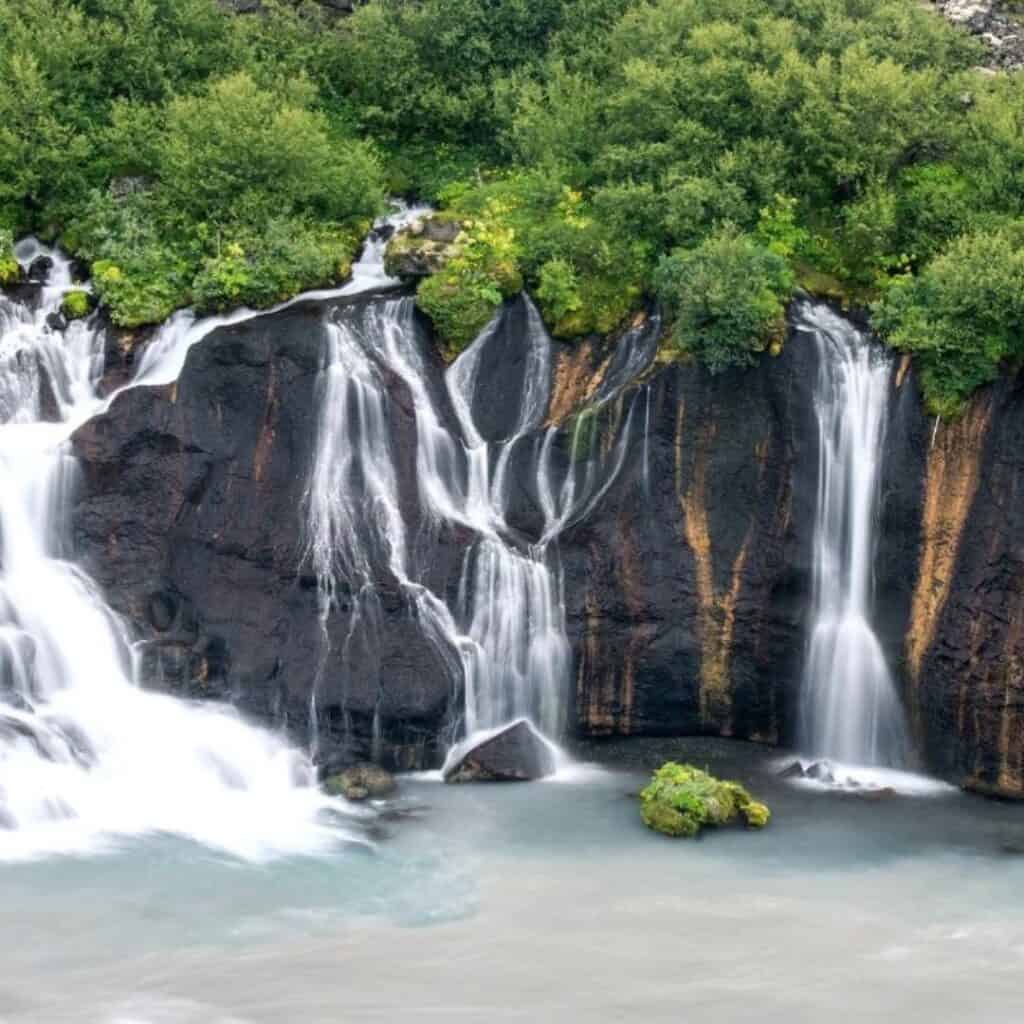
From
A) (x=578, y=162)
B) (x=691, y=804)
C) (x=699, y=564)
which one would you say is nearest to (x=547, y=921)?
(x=691, y=804)

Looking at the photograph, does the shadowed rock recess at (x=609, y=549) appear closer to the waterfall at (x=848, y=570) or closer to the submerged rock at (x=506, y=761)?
the waterfall at (x=848, y=570)

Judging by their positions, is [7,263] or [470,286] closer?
[470,286]

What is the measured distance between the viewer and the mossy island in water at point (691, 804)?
2019cm

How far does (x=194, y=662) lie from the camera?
22125 millimetres

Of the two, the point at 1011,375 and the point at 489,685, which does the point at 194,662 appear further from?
the point at 1011,375

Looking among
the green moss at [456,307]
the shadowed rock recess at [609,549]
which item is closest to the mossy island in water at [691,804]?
the shadowed rock recess at [609,549]

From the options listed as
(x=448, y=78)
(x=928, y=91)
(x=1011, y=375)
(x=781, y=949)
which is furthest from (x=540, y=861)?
(x=448, y=78)

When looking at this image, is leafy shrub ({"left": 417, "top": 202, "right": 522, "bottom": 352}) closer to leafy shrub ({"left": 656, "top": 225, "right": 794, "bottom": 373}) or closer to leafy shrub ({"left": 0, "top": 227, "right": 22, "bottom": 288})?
leafy shrub ({"left": 656, "top": 225, "right": 794, "bottom": 373})

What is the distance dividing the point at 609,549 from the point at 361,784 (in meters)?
4.40

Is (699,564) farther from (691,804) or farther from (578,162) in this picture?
(578,162)

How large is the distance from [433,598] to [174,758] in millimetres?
3872

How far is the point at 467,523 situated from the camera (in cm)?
2288

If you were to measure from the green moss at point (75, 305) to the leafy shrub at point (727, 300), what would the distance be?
7.94 metres

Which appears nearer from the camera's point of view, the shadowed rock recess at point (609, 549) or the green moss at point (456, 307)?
the shadowed rock recess at point (609, 549)
